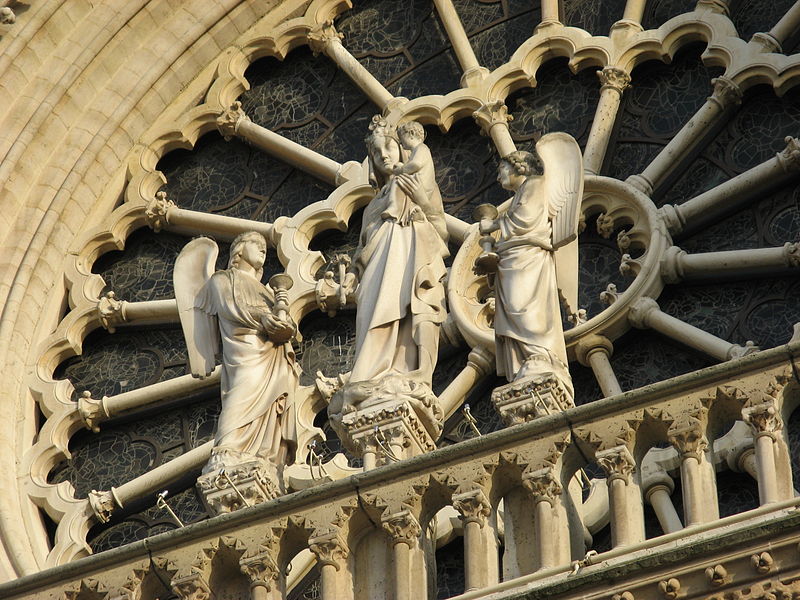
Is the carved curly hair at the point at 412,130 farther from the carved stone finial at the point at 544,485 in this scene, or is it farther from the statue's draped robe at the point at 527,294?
the carved stone finial at the point at 544,485

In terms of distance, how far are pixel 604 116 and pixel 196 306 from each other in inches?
154

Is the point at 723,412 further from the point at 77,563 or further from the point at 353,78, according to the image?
the point at 353,78

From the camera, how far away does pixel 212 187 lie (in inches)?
829

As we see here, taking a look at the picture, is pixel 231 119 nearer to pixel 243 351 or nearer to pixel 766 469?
pixel 243 351

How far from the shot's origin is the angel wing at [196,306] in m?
16.6

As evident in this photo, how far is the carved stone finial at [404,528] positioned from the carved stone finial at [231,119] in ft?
23.8

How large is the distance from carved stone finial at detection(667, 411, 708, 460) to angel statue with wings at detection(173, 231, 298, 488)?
109 inches

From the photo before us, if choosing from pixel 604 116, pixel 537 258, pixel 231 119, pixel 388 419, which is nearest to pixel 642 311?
pixel 604 116

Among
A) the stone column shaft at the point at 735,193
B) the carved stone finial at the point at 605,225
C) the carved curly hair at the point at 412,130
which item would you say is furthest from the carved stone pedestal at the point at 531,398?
the carved stone finial at the point at 605,225

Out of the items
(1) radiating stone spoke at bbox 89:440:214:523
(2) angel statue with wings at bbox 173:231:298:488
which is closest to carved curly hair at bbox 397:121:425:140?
(2) angel statue with wings at bbox 173:231:298:488

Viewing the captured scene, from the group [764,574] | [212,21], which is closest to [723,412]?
[764,574]

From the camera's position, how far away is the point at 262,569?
14.5m

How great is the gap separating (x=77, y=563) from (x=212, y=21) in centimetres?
747

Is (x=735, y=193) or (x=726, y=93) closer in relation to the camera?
(x=735, y=193)
